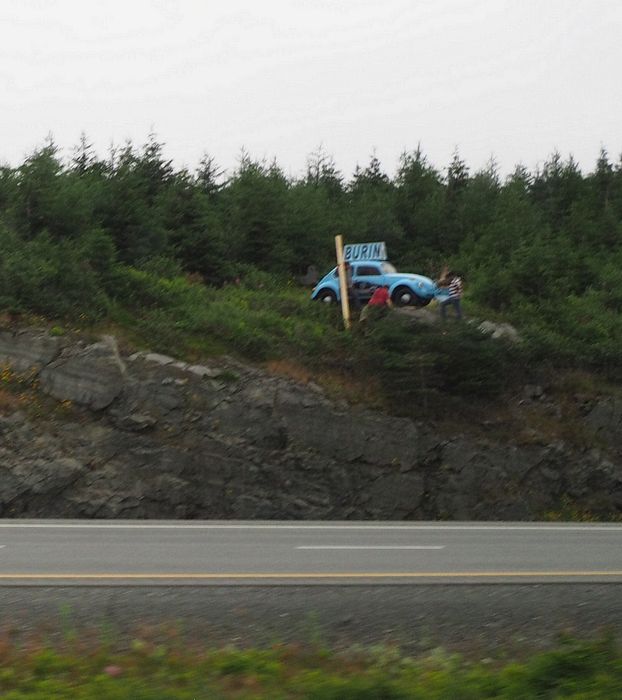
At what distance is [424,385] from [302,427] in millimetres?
3771

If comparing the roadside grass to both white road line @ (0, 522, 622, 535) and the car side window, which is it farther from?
the car side window

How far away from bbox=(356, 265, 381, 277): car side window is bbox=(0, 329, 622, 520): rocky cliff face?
677cm

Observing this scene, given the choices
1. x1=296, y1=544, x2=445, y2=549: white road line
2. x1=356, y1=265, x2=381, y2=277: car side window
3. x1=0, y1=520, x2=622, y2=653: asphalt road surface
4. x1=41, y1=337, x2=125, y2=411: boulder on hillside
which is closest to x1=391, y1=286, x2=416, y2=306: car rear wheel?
x1=356, y1=265, x2=381, y2=277: car side window

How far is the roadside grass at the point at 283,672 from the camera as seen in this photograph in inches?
241

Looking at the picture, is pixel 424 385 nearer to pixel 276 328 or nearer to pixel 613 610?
pixel 276 328

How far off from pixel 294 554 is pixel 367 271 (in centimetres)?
1992

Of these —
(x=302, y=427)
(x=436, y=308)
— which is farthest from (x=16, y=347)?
(x=436, y=308)

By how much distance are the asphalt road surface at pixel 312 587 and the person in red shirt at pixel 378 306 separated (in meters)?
14.8

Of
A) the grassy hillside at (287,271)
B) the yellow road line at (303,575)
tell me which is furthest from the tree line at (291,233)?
the yellow road line at (303,575)

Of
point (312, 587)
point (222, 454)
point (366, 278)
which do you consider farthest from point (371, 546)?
point (366, 278)

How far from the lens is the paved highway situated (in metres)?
10.4

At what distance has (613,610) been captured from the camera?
9.52m

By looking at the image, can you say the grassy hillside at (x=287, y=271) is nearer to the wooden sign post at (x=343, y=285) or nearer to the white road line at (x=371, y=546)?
the wooden sign post at (x=343, y=285)

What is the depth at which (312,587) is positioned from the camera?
9.91 meters
